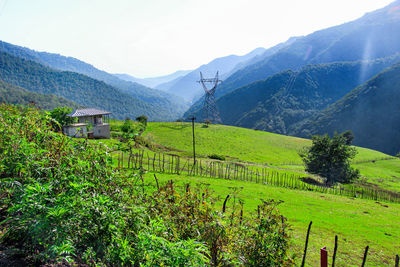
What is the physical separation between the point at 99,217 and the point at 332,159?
55525 mm

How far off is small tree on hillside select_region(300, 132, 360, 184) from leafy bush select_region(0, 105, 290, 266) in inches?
2000

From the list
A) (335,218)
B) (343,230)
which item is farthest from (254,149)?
(343,230)

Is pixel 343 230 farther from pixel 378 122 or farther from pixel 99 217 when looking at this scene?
pixel 378 122

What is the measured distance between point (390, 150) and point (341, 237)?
19434 centimetres

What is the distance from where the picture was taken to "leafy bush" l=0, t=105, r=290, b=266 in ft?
13.0

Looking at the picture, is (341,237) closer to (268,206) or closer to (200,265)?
(268,206)

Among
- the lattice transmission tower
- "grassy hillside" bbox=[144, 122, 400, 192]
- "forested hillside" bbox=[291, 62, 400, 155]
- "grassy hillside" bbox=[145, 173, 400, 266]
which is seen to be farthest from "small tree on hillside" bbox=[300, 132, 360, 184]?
"forested hillside" bbox=[291, 62, 400, 155]

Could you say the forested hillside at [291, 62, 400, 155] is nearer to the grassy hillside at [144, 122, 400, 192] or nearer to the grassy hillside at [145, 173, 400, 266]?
the grassy hillside at [144, 122, 400, 192]

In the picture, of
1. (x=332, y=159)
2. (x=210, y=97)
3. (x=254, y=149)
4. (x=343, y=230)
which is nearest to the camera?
(x=343, y=230)

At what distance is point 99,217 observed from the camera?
13.4ft

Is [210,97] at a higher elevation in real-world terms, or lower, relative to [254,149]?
higher

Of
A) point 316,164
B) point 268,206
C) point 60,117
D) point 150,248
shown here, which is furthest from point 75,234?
point 316,164

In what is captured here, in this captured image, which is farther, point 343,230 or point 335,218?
point 335,218

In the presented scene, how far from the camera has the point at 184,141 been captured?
73875mm
